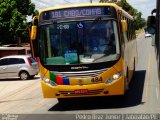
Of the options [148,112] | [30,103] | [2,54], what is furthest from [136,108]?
[2,54]

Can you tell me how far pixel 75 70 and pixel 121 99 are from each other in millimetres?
2453

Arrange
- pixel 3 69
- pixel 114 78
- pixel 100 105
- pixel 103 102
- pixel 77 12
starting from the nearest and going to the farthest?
pixel 114 78 → pixel 77 12 → pixel 100 105 → pixel 103 102 → pixel 3 69

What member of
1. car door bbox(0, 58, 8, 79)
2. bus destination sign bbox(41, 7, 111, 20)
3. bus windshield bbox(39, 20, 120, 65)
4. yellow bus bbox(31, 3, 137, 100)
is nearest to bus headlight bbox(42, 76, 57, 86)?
yellow bus bbox(31, 3, 137, 100)

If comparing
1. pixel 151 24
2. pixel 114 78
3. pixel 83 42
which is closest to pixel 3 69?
pixel 83 42

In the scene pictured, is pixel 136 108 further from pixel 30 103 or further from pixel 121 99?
pixel 30 103

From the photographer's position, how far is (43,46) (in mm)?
13883

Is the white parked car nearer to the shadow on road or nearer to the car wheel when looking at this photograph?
the car wheel

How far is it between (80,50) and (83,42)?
27 centimetres

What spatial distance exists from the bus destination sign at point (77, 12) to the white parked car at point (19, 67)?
1521cm

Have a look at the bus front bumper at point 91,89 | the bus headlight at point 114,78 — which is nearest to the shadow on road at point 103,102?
the bus front bumper at point 91,89

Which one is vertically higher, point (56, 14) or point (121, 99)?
point (56, 14)

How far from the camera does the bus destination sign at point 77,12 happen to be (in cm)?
1363

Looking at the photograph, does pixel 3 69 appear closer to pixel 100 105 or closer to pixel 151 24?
pixel 100 105

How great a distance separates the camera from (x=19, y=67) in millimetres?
29172
